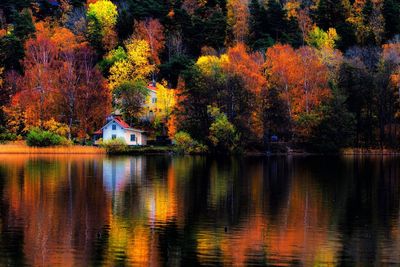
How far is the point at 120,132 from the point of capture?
107 metres

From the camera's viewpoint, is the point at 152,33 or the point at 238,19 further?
the point at 238,19

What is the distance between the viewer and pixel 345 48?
136 metres

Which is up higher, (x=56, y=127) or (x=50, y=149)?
(x=56, y=127)

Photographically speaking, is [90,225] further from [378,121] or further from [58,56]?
[58,56]

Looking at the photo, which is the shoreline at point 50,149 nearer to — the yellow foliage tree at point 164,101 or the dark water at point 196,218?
the yellow foliage tree at point 164,101

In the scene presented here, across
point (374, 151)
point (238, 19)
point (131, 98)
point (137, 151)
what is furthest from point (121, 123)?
point (238, 19)

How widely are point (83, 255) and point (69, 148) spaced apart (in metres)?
72.5

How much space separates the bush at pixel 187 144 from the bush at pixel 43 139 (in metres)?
15.7

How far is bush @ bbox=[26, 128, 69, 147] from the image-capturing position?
324 ft

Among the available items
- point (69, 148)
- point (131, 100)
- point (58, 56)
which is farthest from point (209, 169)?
point (58, 56)

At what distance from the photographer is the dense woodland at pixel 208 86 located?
101 meters

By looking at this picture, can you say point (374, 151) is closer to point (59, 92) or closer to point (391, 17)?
point (391, 17)

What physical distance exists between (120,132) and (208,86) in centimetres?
1530

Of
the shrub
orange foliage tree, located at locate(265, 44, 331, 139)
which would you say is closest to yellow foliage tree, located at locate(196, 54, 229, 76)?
orange foliage tree, located at locate(265, 44, 331, 139)
